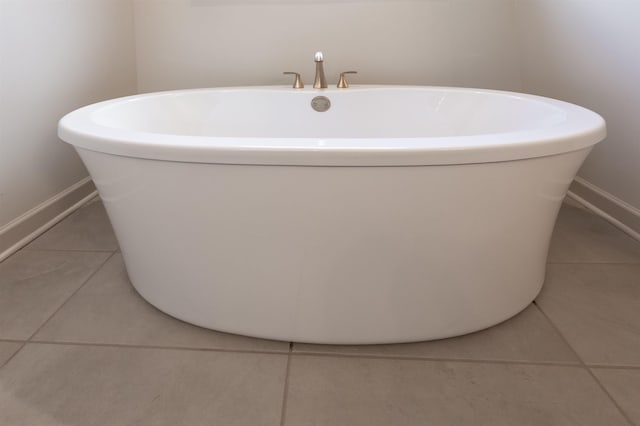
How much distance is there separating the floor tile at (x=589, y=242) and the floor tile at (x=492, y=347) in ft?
1.56

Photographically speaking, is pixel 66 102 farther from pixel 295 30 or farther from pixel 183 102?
pixel 295 30

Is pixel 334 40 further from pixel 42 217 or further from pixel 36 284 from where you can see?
pixel 36 284

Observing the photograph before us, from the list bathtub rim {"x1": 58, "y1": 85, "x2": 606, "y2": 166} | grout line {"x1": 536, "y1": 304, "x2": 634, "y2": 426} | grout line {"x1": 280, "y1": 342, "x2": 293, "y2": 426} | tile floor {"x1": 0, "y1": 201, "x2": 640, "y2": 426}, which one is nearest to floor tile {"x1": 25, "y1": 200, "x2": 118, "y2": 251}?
tile floor {"x1": 0, "y1": 201, "x2": 640, "y2": 426}

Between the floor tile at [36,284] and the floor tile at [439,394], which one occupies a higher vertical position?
the floor tile at [439,394]

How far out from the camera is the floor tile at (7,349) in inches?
43.9

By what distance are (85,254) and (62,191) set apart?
1.56 feet

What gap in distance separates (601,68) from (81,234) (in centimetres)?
204

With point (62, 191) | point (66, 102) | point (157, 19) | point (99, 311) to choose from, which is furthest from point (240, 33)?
point (99, 311)

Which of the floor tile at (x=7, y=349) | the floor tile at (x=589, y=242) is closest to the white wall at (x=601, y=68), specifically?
the floor tile at (x=589, y=242)

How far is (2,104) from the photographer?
157 cm

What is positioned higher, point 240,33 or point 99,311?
point 240,33

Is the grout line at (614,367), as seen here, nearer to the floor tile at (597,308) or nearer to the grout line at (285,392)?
the floor tile at (597,308)

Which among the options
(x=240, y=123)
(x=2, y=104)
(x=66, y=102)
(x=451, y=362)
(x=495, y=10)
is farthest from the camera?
(x=495, y=10)

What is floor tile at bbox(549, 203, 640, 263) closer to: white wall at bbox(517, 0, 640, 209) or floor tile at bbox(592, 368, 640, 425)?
white wall at bbox(517, 0, 640, 209)
